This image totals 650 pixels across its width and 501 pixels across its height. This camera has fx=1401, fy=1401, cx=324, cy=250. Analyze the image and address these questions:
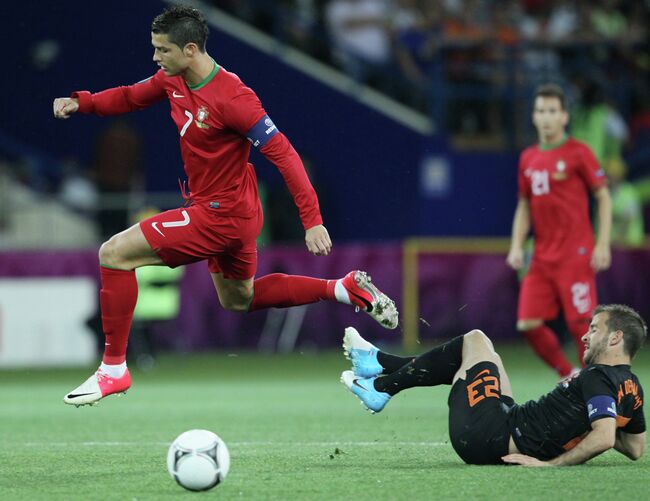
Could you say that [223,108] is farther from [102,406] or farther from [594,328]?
[102,406]

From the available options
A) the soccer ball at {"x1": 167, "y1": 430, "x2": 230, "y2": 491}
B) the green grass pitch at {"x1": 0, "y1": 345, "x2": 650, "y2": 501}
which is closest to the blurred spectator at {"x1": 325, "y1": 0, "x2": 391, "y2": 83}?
the green grass pitch at {"x1": 0, "y1": 345, "x2": 650, "y2": 501}

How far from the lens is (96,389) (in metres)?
7.46

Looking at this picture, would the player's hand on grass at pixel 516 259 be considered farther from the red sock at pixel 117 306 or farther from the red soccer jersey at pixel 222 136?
the red sock at pixel 117 306

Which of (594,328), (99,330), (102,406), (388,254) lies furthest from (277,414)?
(388,254)

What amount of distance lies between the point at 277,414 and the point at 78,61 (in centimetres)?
1033

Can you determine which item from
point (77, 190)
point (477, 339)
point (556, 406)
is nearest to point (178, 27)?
point (477, 339)

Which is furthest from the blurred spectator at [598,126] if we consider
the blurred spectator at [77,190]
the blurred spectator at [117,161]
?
the blurred spectator at [77,190]

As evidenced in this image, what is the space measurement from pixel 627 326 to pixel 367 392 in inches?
61.9

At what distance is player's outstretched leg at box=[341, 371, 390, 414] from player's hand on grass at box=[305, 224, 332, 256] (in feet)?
2.26

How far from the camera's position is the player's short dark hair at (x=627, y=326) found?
21.3ft

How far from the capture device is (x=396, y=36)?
746 inches

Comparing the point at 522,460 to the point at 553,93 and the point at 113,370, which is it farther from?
the point at 553,93

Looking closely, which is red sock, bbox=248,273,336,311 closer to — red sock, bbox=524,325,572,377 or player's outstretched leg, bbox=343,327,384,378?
player's outstretched leg, bbox=343,327,384,378

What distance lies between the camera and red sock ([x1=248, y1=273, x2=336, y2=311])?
809 cm
